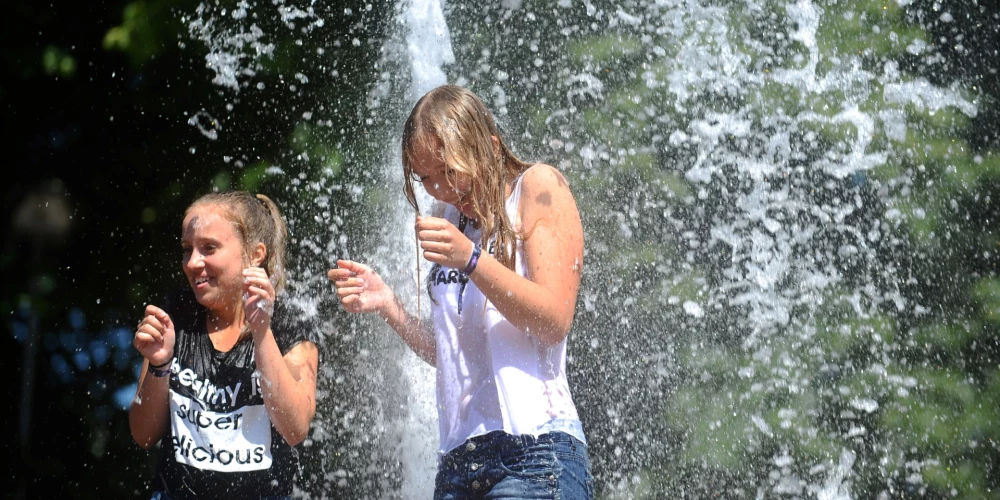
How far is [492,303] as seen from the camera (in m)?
1.84

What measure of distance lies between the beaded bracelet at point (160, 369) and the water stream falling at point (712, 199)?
162 centimetres

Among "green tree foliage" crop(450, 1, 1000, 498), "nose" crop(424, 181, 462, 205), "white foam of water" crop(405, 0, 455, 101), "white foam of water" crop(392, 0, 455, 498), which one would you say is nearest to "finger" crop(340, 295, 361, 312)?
"nose" crop(424, 181, 462, 205)

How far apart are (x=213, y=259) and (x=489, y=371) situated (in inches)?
32.3

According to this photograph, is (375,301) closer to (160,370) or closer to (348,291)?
(348,291)

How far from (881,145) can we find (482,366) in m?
2.86

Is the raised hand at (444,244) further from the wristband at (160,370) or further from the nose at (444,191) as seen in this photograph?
the wristband at (160,370)

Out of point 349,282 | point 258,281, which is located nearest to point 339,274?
point 349,282

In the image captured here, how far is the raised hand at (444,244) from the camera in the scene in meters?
1.77

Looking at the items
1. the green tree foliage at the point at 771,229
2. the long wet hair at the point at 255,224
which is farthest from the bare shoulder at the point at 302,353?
the green tree foliage at the point at 771,229

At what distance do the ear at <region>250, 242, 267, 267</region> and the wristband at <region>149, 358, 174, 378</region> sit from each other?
34cm

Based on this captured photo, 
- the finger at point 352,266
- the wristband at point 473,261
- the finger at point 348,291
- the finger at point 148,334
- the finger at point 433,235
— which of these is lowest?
the finger at point 148,334

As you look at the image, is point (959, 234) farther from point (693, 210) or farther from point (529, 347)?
point (529, 347)

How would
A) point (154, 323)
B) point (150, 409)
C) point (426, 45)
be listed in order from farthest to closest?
point (426, 45)
point (150, 409)
point (154, 323)

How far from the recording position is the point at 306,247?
400 centimetres
